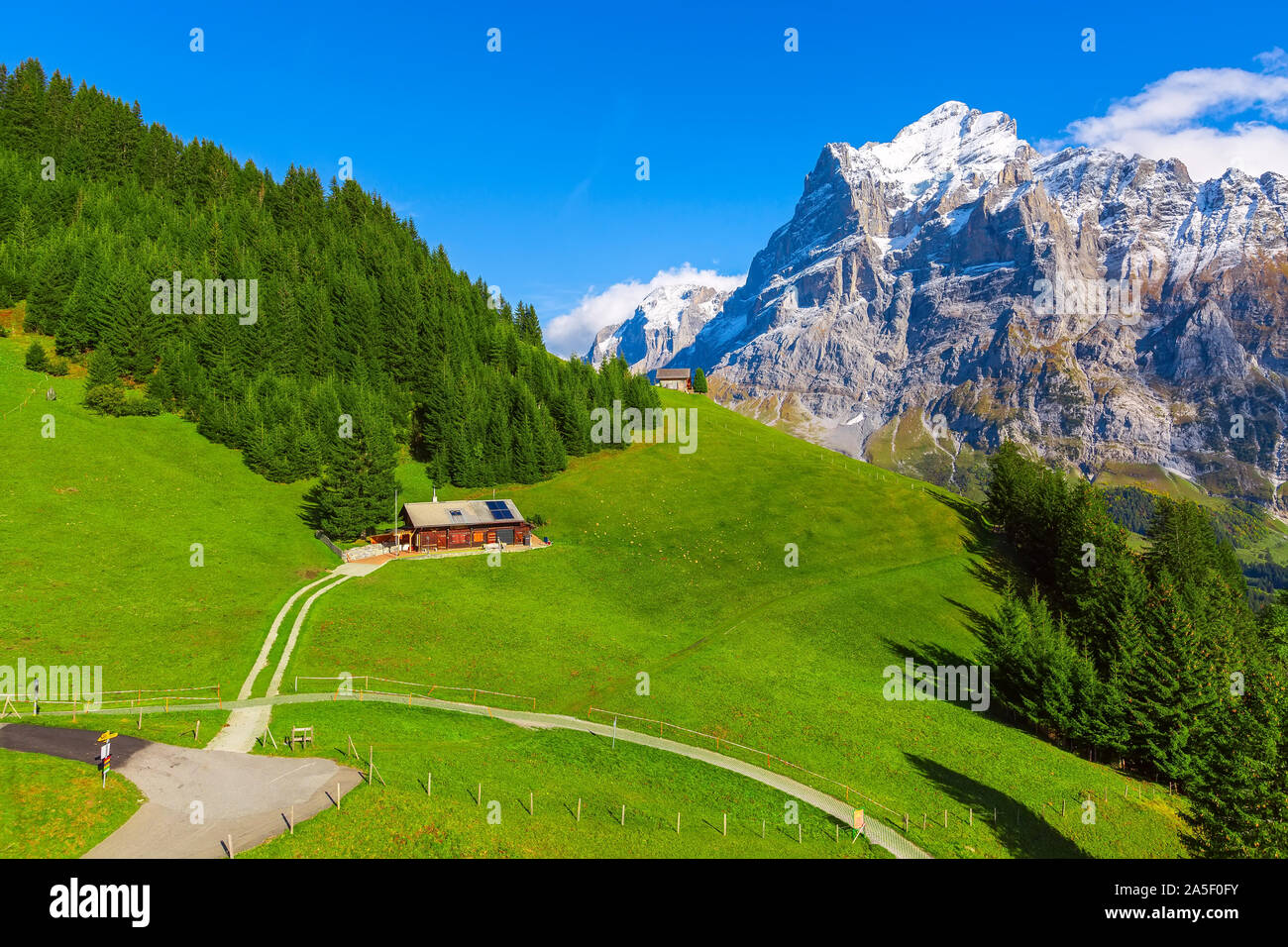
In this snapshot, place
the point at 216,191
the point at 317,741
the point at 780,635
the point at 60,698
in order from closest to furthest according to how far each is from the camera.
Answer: the point at 317,741, the point at 60,698, the point at 780,635, the point at 216,191

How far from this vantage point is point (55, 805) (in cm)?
2630

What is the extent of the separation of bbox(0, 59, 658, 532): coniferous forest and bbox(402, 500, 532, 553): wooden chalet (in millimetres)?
4823

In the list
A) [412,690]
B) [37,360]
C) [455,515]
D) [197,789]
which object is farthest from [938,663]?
[37,360]

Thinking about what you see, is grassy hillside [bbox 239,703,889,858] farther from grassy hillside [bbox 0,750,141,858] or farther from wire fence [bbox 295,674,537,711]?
grassy hillside [bbox 0,750,141,858]

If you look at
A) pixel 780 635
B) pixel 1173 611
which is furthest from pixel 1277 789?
pixel 780 635

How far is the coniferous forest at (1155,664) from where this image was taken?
35259mm

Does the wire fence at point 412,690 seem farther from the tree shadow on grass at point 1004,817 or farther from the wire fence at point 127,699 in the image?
the tree shadow on grass at point 1004,817

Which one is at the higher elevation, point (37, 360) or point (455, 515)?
point (37, 360)

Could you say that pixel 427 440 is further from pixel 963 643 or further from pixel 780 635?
pixel 963 643

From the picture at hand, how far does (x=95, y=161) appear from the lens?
13575cm

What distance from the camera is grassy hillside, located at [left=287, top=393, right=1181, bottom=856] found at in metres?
43.3

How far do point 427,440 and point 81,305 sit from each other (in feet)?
168

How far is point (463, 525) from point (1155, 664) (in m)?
68.9

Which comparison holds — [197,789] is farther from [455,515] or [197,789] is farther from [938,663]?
[938,663]
